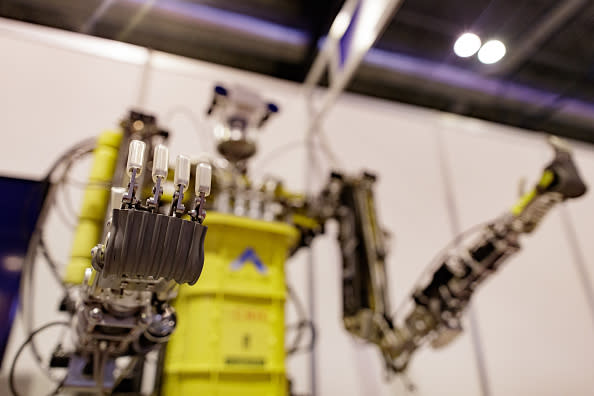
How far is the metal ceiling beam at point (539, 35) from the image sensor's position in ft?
4.71

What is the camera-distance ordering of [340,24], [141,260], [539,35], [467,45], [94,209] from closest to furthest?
[141,260], [94,209], [467,45], [539,35], [340,24]

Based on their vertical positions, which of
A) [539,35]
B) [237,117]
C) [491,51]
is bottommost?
[237,117]

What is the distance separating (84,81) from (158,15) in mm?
530

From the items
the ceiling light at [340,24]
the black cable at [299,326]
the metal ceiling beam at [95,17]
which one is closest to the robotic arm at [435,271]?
the black cable at [299,326]

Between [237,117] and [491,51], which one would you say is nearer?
[491,51]

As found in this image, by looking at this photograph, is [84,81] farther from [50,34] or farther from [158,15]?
[158,15]

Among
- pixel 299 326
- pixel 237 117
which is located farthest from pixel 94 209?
pixel 299 326

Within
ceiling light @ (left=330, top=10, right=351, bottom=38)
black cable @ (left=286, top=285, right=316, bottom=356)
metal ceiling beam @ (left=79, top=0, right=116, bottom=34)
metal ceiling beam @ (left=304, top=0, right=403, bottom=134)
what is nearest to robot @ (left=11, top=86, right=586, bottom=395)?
black cable @ (left=286, top=285, right=316, bottom=356)

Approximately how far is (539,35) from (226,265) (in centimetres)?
143

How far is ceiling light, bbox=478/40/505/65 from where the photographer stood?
144cm

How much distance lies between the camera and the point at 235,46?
96.5 inches

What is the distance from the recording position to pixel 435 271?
4.92 feet

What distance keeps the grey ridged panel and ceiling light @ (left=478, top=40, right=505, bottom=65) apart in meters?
1.24

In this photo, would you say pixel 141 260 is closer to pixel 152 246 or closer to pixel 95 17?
pixel 152 246
